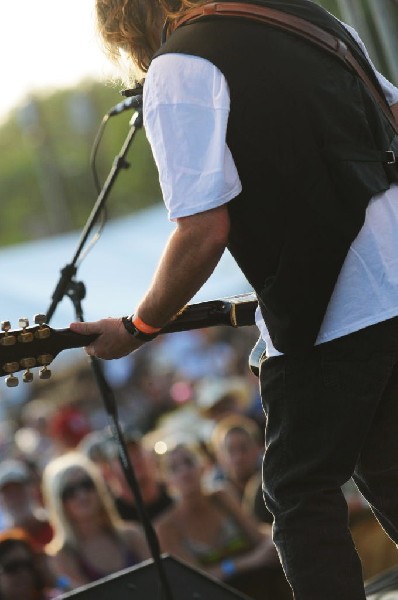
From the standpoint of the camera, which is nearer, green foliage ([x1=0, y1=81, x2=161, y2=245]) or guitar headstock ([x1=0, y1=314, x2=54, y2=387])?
guitar headstock ([x1=0, y1=314, x2=54, y2=387])

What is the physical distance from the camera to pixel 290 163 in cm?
201

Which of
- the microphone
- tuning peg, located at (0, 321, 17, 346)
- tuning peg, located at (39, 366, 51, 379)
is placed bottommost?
tuning peg, located at (39, 366, 51, 379)

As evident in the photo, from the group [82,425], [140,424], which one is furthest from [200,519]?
[140,424]

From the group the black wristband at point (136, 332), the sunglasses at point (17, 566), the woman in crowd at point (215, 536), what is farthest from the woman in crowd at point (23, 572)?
the black wristband at point (136, 332)

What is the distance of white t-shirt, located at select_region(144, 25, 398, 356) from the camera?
198 centimetres

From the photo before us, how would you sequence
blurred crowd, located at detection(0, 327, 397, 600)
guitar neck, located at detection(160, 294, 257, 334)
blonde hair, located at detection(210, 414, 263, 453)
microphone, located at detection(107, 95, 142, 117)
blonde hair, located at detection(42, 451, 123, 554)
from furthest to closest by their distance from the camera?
blonde hair, located at detection(210, 414, 263, 453) < blonde hair, located at detection(42, 451, 123, 554) < blurred crowd, located at detection(0, 327, 397, 600) < microphone, located at detection(107, 95, 142, 117) < guitar neck, located at detection(160, 294, 257, 334)

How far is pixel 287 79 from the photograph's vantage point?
2.02 meters

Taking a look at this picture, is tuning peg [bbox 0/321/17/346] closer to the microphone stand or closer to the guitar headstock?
the guitar headstock

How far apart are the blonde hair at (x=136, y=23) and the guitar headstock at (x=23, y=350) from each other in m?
0.64

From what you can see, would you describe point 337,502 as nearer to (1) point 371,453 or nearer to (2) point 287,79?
(1) point 371,453

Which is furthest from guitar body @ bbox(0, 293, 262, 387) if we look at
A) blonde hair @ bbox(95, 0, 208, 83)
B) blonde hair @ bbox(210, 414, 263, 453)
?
blonde hair @ bbox(210, 414, 263, 453)

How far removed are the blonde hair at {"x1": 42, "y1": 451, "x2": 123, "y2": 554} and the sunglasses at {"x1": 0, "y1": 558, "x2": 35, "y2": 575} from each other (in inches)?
13.3

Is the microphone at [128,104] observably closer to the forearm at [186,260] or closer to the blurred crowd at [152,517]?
the forearm at [186,260]

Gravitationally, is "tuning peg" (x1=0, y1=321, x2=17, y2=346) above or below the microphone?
below
